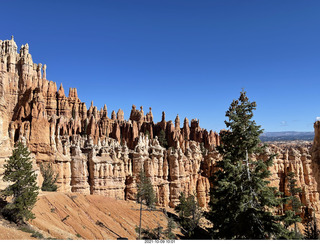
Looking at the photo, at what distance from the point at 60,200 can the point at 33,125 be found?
51.4 feet

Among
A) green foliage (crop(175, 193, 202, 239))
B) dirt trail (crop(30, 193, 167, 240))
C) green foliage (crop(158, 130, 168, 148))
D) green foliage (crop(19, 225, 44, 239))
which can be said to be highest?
green foliage (crop(158, 130, 168, 148))

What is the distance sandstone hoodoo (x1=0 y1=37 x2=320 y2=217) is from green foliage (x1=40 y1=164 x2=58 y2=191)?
0.90 m

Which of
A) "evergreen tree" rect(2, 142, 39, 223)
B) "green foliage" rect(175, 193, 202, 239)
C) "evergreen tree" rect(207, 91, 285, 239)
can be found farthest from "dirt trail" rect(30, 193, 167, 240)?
"evergreen tree" rect(207, 91, 285, 239)

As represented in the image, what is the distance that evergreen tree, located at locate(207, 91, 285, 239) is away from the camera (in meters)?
14.3

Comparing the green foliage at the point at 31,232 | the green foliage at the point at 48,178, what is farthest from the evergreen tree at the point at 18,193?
the green foliage at the point at 48,178

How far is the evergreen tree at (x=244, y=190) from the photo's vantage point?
46.9 ft

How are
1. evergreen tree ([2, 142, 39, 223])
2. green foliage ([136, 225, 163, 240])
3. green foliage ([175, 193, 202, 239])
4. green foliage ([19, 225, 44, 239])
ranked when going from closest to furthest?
green foliage ([19, 225, 44, 239])
evergreen tree ([2, 142, 39, 223])
green foliage ([136, 225, 163, 240])
green foliage ([175, 193, 202, 239])

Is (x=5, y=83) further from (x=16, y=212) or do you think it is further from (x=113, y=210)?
(x=16, y=212)

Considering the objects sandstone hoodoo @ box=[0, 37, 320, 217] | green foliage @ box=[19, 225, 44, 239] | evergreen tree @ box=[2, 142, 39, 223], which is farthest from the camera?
sandstone hoodoo @ box=[0, 37, 320, 217]

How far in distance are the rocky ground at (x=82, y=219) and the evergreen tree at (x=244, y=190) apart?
43.0 ft

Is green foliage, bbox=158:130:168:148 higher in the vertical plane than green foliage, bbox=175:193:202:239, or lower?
higher

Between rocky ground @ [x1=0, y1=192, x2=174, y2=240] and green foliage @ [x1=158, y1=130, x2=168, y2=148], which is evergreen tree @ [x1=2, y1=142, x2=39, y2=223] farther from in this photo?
green foliage @ [x1=158, y1=130, x2=168, y2=148]

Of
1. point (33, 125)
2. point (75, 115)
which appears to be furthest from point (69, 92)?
point (33, 125)
